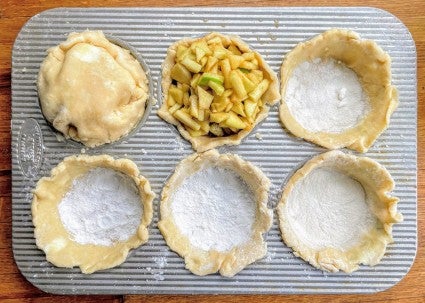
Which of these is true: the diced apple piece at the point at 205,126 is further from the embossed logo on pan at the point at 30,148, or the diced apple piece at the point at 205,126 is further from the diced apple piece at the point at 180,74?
the embossed logo on pan at the point at 30,148

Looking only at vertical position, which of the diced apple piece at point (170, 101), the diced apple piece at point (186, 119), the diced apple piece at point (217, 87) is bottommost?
the diced apple piece at point (186, 119)

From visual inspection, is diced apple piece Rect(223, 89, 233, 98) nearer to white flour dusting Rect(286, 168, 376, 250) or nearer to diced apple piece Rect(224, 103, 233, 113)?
diced apple piece Rect(224, 103, 233, 113)

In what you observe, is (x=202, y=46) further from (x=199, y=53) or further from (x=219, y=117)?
(x=219, y=117)

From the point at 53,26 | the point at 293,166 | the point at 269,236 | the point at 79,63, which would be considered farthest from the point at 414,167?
the point at 53,26

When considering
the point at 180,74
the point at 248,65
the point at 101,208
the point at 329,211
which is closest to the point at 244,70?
the point at 248,65

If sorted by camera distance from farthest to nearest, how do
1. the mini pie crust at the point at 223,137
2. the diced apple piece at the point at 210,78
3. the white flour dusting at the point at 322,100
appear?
the white flour dusting at the point at 322,100, the mini pie crust at the point at 223,137, the diced apple piece at the point at 210,78

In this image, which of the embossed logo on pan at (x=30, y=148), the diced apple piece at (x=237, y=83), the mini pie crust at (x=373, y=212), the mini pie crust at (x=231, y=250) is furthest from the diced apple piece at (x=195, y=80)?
the embossed logo on pan at (x=30, y=148)
